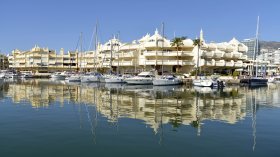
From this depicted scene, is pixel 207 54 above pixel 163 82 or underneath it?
above

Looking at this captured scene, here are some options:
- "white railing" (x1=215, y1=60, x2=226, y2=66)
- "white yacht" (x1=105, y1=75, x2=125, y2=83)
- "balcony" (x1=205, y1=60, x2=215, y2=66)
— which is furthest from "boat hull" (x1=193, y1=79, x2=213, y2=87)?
"white railing" (x1=215, y1=60, x2=226, y2=66)

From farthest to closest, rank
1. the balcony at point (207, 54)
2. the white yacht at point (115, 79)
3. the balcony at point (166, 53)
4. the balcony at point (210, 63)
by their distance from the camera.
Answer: the balcony at point (210, 63) < the balcony at point (207, 54) < the balcony at point (166, 53) < the white yacht at point (115, 79)

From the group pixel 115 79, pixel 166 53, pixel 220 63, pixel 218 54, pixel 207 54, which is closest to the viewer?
pixel 115 79

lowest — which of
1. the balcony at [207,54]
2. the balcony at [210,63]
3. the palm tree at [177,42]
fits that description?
the balcony at [210,63]

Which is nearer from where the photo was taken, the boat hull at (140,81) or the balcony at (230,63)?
the boat hull at (140,81)

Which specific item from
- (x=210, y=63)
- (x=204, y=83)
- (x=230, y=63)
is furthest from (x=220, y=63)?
(x=204, y=83)

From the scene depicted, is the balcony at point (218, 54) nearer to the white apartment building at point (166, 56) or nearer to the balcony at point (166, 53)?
the white apartment building at point (166, 56)

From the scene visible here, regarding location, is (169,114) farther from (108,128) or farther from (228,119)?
(108,128)

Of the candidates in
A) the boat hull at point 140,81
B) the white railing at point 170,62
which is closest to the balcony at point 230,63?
the white railing at point 170,62

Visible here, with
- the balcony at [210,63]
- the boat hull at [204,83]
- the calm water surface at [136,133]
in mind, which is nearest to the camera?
the calm water surface at [136,133]

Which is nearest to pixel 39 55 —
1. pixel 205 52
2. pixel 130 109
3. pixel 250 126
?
pixel 205 52

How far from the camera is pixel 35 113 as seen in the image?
89.5ft

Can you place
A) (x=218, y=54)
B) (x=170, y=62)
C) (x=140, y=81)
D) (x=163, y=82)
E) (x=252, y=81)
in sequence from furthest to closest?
(x=218, y=54)
(x=170, y=62)
(x=252, y=81)
(x=140, y=81)
(x=163, y=82)

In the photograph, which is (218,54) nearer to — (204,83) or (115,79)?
(204,83)
